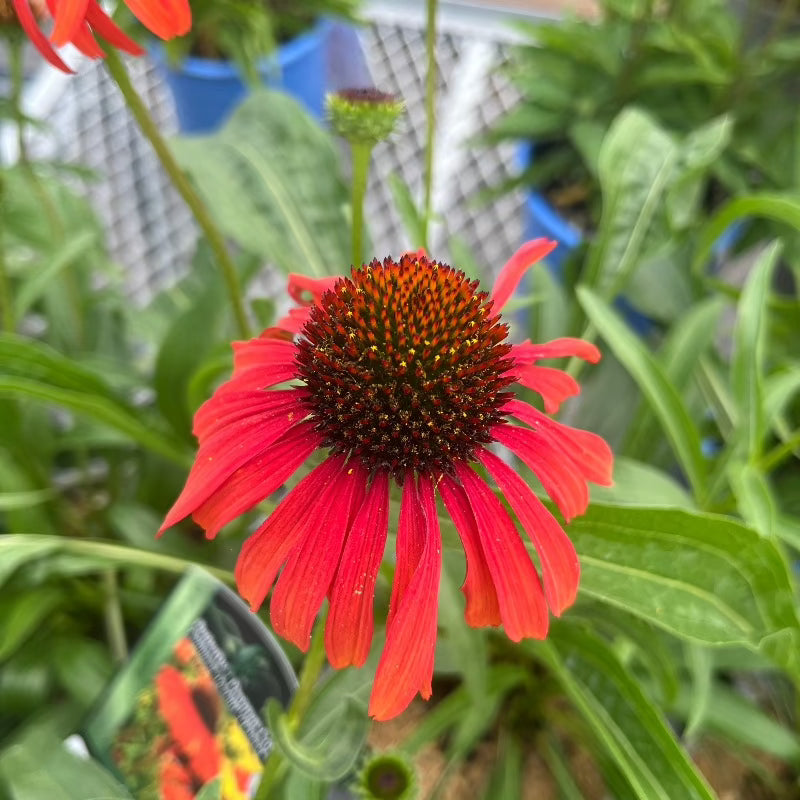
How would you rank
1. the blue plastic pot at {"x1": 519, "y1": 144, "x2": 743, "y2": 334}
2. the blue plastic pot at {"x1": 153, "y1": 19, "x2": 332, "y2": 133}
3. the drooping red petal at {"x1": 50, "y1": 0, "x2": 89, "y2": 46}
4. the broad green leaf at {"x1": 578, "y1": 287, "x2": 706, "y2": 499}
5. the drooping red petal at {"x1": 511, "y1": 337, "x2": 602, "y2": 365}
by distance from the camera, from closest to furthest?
the drooping red petal at {"x1": 50, "y1": 0, "x2": 89, "y2": 46} → the drooping red petal at {"x1": 511, "y1": 337, "x2": 602, "y2": 365} → the broad green leaf at {"x1": 578, "y1": 287, "x2": 706, "y2": 499} → the blue plastic pot at {"x1": 519, "y1": 144, "x2": 743, "y2": 334} → the blue plastic pot at {"x1": 153, "y1": 19, "x2": 332, "y2": 133}

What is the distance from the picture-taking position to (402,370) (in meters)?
0.34

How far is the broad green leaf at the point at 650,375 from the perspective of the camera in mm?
489

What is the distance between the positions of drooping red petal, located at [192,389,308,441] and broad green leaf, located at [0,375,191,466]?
114mm

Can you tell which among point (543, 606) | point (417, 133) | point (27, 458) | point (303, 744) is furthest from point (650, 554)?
point (417, 133)

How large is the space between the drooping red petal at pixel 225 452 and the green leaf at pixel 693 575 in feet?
0.50

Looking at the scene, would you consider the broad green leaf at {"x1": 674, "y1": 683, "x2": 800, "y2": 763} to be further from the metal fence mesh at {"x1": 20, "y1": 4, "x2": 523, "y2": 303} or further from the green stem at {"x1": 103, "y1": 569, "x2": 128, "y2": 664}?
the metal fence mesh at {"x1": 20, "y1": 4, "x2": 523, "y2": 303}

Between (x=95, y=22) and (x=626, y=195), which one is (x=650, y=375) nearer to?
(x=626, y=195)

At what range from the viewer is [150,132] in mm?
388

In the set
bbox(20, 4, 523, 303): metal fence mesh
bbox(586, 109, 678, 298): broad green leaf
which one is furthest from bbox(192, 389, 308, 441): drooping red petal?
bbox(20, 4, 523, 303): metal fence mesh

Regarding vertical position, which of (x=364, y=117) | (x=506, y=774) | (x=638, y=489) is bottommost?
(x=506, y=774)

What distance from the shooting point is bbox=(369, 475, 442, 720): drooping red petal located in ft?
0.90

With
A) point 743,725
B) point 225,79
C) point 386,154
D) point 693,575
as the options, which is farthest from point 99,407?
point 386,154

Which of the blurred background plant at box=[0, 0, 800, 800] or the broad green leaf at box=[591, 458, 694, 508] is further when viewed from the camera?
the broad green leaf at box=[591, 458, 694, 508]

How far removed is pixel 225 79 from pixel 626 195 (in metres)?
0.68
